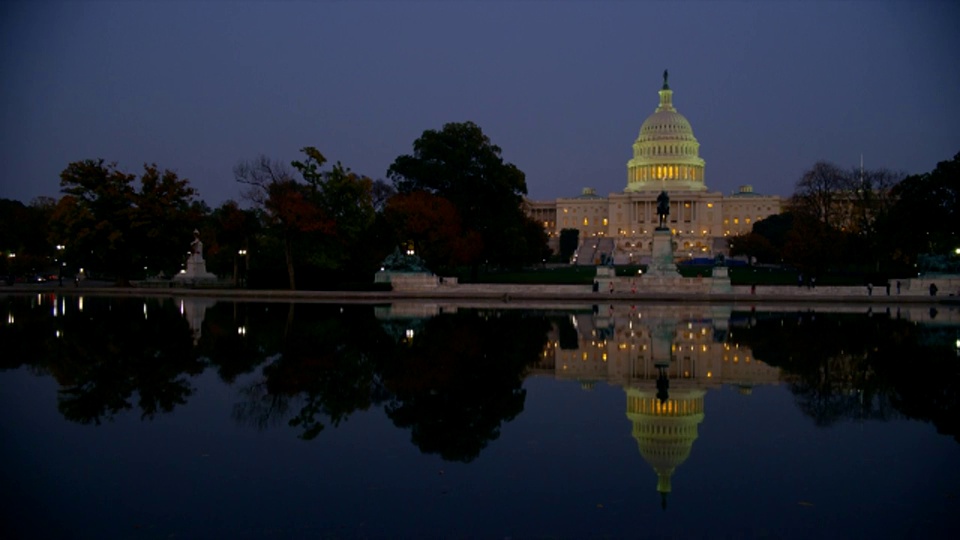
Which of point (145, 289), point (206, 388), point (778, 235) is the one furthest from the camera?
point (778, 235)

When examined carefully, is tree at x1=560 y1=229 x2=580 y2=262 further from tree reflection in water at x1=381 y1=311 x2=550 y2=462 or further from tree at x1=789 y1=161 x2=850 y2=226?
tree reflection in water at x1=381 y1=311 x2=550 y2=462

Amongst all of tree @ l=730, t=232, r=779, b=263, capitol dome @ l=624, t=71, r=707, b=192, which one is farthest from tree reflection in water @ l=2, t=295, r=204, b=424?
capitol dome @ l=624, t=71, r=707, b=192

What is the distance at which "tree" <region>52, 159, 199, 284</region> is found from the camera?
50.9 metres

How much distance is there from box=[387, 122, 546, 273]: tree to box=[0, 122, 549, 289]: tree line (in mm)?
73

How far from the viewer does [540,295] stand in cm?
4412

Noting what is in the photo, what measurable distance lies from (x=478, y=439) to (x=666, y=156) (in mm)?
154743

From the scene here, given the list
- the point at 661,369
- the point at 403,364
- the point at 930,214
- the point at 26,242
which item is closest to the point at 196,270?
the point at 26,242

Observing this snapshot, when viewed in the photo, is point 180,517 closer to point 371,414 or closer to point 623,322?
point 371,414

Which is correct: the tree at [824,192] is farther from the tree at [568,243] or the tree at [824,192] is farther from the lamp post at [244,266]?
the tree at [568,243]

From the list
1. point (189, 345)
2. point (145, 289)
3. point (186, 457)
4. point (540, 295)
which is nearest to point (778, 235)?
point (540, 295)

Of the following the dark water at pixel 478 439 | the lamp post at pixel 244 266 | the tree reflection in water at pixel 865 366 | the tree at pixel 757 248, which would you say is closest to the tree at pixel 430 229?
the lamp post at pixel 244 266

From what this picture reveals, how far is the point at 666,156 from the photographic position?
160000mm

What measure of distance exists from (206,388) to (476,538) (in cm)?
819

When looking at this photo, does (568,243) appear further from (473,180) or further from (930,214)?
(930,214)
